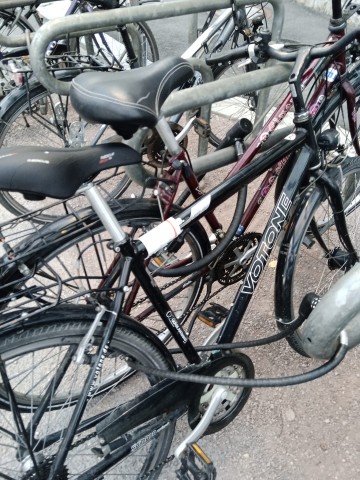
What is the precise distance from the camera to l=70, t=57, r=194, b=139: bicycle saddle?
136 cm

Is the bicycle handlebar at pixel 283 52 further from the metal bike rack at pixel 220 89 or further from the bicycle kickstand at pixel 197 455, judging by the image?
the bicycle kickstand at pixel 197 455

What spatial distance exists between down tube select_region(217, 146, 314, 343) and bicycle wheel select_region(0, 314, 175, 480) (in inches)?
14.4

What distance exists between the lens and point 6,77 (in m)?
3.79

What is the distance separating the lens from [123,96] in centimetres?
138

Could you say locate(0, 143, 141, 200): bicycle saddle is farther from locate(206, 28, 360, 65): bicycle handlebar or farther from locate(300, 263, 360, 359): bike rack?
locate(300, 263, 360, 359): bike rack

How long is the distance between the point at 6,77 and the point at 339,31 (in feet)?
8.73

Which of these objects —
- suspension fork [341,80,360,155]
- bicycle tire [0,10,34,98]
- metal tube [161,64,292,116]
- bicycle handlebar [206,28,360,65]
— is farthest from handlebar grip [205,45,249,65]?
bicycle tire [0,10,34,98]

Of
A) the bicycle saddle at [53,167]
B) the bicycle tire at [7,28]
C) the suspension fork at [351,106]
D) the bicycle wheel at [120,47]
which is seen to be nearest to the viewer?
the bicycle saddle at [53,167]

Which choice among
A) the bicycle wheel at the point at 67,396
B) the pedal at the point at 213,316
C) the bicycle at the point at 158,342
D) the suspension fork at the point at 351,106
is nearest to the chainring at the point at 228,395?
the bicycle at the point at 158,342

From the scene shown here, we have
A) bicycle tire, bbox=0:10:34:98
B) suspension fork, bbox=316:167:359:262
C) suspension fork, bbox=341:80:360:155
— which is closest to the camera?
suspension fork, bbox=316:167:359:262

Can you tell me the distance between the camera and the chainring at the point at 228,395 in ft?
6.15

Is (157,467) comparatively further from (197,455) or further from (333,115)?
(333,115)

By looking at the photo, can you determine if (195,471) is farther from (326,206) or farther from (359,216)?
(359,216)

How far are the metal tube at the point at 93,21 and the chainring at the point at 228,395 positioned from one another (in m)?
1.31
